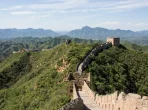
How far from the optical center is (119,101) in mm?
14914

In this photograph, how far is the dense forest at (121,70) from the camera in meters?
50.6

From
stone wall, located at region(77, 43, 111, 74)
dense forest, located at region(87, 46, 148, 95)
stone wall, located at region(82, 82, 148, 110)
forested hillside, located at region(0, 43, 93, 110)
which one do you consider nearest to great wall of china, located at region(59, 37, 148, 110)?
stone wall, located at region(82, 82, 148, 110)

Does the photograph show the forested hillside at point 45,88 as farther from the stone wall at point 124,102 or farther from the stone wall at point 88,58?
the stone wall at point 124,102

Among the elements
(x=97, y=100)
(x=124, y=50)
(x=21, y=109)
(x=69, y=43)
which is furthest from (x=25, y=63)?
(x=97, y=100)

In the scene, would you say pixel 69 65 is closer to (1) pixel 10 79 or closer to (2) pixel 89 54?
(2) pixel 89 54

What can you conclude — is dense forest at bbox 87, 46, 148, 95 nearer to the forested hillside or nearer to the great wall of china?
the forested hillside

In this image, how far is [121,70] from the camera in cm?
5791

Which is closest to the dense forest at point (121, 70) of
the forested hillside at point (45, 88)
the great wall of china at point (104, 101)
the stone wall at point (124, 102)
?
the forested hillside at point (45, 88)

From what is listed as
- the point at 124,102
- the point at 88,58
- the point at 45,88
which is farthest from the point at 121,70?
the point at 124,102

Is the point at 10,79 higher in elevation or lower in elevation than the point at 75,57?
lower

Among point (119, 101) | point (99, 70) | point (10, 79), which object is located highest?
point (119, 101)

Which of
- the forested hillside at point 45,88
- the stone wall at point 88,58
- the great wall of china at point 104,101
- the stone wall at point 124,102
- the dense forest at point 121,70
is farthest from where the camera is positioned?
the dense forest at point 121,70

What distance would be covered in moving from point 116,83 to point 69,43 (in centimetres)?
2173

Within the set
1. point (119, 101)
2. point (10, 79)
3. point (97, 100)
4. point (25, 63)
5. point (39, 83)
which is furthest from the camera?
point (25, 63)
